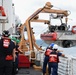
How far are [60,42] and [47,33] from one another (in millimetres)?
1011

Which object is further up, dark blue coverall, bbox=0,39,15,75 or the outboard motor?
dark blue coverall, bbox=0,39,15,75

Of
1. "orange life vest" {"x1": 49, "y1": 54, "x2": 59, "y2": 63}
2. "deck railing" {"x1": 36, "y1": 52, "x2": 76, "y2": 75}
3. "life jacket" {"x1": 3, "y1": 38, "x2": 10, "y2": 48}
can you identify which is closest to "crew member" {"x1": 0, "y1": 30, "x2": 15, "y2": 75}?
"life jacket" {"x1": 3, "y1": 38, "x2": 10, "y2": 48}

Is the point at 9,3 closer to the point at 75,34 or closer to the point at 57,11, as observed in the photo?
the point at 57,11

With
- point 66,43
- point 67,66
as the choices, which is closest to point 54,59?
point 67,66

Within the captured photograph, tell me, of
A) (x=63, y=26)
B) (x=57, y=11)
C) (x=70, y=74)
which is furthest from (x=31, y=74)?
(x=57, y=11)

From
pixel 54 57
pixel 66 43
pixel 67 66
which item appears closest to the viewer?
pixel 67 66

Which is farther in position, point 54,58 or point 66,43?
point 66,43

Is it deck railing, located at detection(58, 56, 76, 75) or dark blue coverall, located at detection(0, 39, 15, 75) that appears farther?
deck railing, located at detection(58, 56, 76, 75)

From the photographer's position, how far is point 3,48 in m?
7.39

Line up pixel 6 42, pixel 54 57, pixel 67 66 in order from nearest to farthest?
pixel 6 42 < pixel 67 66 < pixel 54 57

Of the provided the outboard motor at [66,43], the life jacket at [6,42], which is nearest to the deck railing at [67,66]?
the life jacket at [6,42]

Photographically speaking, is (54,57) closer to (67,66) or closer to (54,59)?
(54,59)

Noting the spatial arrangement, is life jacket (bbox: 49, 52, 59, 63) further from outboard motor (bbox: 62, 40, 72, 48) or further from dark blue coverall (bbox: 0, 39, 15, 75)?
outboard motor (bbox: 62, 40, 72, 48)

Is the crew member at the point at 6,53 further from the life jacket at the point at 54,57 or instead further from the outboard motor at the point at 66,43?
the outboard motor at the point at 66,43
